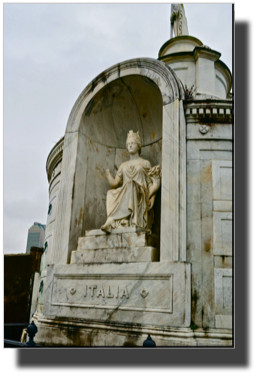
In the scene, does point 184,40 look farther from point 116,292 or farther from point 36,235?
point 36,235

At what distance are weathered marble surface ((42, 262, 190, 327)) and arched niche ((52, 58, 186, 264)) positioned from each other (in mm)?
518

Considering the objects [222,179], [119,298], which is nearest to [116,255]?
[119,298]

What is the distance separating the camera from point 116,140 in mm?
8320

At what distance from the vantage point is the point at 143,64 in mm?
6930

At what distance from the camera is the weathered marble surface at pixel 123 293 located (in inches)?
209

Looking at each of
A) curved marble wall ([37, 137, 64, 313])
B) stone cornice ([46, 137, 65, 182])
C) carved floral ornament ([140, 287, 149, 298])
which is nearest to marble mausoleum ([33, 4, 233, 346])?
carved floral ornament ([140, 287, 149, 298])

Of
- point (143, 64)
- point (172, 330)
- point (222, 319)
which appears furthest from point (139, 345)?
point (143, 64)

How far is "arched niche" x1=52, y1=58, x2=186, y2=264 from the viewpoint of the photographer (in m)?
6.09

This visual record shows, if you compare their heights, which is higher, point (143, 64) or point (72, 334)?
point (143, 64)

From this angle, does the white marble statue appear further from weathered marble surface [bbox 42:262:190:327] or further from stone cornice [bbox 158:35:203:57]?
weathered marble surface [bbox 42:262:190:327]

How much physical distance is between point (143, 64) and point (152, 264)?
13.4 feet

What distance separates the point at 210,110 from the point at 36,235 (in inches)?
357
